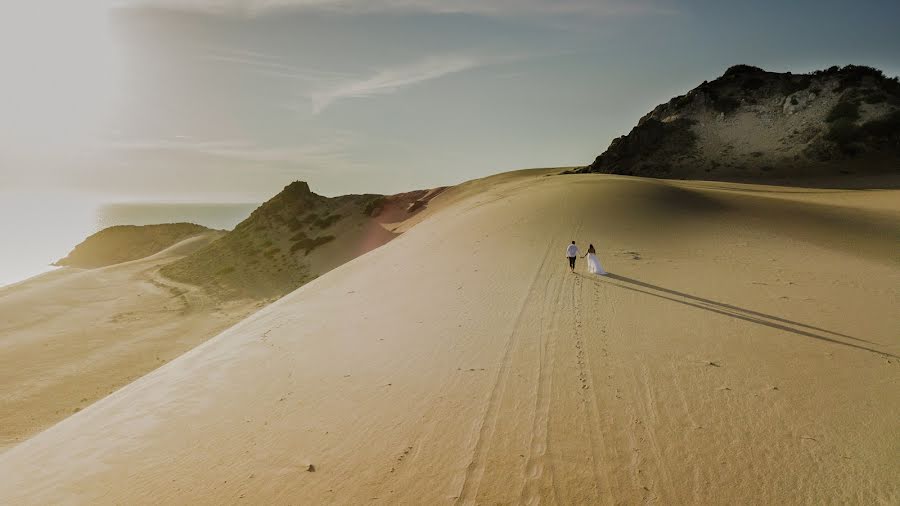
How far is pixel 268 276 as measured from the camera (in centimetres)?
3050

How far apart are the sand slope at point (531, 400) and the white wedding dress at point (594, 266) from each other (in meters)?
0.56

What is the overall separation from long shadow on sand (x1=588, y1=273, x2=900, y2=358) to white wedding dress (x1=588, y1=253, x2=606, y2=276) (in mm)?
651

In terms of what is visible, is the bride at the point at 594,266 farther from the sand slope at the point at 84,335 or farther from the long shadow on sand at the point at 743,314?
the sand slope at the point at 84,335

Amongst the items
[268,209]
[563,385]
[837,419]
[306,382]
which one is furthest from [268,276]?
[837,419]

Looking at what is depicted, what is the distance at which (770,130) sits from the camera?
140ft

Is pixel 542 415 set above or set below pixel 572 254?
below

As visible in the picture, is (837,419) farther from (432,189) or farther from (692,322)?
(432,189)

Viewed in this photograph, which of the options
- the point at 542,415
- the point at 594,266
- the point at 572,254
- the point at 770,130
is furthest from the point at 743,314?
the point at 770,130

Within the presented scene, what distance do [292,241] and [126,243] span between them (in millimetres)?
38951

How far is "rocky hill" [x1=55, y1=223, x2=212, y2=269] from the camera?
5584 cm

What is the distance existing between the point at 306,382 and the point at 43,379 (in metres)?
15.8

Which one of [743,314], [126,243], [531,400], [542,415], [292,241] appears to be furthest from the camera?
[126,243]

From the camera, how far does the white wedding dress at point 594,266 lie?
12141mm

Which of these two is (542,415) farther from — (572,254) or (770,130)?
(770,130)
